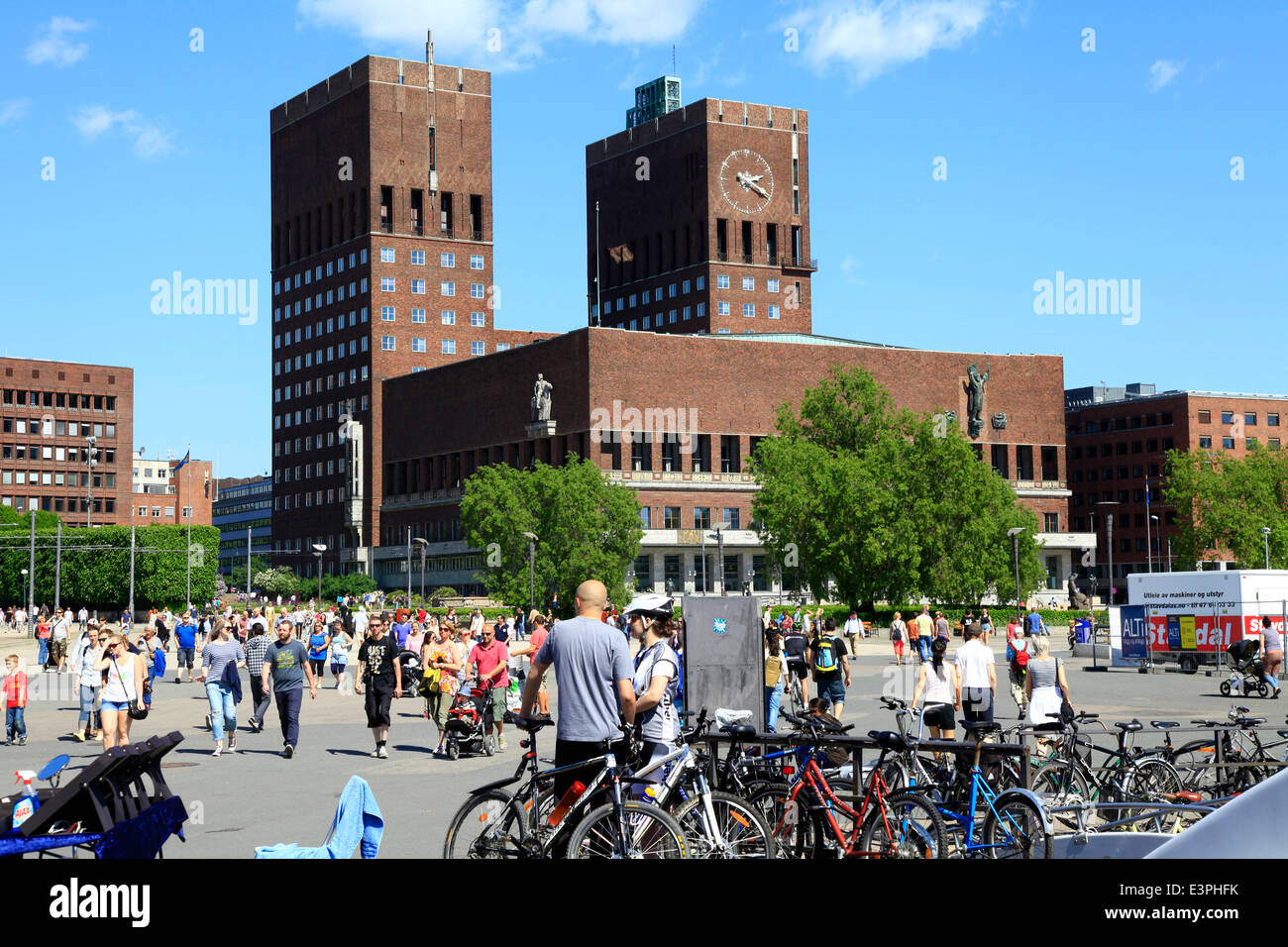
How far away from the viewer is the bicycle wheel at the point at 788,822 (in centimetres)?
986

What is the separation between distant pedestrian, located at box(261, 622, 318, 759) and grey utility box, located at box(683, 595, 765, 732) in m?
5.49

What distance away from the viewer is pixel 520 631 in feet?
217

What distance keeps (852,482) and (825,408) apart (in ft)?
42.7

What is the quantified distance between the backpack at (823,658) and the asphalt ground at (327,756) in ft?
3.40

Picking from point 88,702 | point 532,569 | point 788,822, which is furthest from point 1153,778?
point 532,569

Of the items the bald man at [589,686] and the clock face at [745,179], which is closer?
the bald man at [589,686]

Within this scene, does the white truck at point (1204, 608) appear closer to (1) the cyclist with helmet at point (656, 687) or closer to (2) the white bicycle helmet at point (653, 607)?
(2) the white bicycle helmet at point (653, 607)

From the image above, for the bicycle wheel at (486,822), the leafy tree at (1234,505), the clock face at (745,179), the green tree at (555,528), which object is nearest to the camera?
the bicycle wheel at (486,822)

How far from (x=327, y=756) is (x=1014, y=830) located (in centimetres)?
1264

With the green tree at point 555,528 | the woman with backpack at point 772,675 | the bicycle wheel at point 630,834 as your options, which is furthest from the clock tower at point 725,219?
the bicycle wheel at point 630,834

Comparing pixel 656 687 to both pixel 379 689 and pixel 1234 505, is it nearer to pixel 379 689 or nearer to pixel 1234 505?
pixel 379 689

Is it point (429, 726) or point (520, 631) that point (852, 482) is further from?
point (429, 726)

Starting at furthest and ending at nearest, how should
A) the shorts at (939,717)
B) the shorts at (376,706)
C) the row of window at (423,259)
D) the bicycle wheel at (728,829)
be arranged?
the row of window at (423,259)
the shorts at (376,706)
the shorts at (939,717)
the bicycle wheel at (728,829)

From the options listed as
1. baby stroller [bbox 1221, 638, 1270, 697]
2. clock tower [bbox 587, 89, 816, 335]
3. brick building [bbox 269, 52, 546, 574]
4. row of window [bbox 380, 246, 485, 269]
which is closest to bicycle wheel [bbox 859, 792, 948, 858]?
baby stroller [bbox 1221, 638, 1270, 697]
